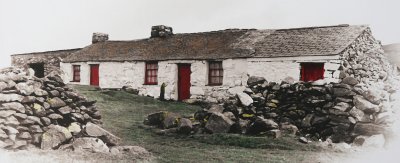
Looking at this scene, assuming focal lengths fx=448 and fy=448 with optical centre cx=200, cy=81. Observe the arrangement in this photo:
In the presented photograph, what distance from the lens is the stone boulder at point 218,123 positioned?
7412mm

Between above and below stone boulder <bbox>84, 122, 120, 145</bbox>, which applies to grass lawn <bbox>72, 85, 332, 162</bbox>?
below

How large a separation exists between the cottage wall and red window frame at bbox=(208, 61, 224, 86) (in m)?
0.13

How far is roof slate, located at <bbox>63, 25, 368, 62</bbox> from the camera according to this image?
34.9 ft

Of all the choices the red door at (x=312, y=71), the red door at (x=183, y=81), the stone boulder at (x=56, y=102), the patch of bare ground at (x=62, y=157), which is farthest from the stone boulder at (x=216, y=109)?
the red door at (x=183, y=81)

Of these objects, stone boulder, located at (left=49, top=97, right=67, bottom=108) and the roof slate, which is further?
the roof slate

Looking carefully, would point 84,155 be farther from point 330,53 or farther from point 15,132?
point 330,53

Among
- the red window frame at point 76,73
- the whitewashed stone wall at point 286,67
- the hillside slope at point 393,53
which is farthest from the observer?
the red window frame at point 76,73

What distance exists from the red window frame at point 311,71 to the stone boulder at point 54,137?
6317mm

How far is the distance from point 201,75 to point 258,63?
6.19 feet

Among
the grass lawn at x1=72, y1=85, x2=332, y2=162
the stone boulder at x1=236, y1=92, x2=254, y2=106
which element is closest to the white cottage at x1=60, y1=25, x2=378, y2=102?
the stone boulder at x1=236, y1=92, x2=254, y2=106

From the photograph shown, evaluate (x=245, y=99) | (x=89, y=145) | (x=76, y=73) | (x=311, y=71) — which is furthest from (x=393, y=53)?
(x=76, y=73)

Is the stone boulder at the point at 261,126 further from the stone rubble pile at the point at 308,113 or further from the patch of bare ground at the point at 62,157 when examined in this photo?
the patch of bare ground at the point at 62,157

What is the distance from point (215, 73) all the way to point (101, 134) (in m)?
6.55

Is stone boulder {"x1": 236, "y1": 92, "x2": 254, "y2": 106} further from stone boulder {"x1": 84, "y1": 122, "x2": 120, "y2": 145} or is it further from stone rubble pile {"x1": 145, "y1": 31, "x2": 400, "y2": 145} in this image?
stone boulder {"x1": 84, "y1": 122, "x2": 120, "y2": 145}
